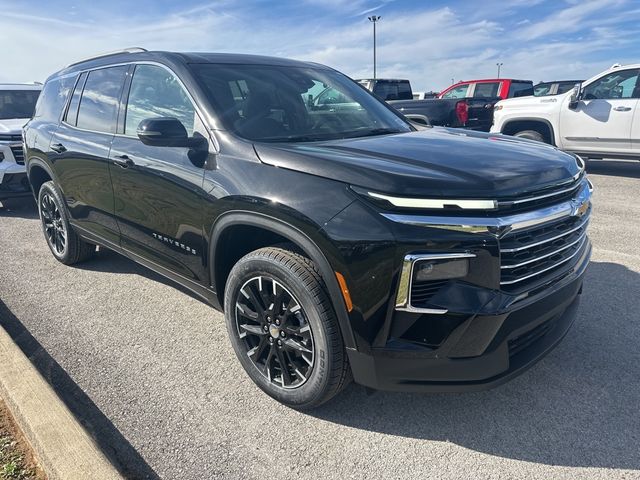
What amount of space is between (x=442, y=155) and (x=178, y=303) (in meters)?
2.56

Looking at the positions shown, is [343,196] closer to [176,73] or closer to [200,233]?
[200,233]

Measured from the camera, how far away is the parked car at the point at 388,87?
15273mm

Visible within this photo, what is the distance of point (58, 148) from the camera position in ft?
15.1

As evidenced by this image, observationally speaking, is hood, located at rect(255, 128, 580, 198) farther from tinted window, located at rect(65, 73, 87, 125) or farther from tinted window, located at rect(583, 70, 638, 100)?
tinted window, located at rect(583, 70, 638, 100)

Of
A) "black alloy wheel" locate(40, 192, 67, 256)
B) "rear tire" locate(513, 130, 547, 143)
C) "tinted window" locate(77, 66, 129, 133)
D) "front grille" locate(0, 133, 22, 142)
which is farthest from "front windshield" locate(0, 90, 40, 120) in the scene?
"rear tire" locate(513, 130, 547, 143)

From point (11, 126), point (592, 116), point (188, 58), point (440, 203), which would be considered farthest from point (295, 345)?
point (592, 116)

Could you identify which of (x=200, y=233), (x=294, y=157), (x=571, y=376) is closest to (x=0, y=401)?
(x=200, y=233)

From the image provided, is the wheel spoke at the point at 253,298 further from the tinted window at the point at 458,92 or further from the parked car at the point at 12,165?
the tinted window at the point at 458,92

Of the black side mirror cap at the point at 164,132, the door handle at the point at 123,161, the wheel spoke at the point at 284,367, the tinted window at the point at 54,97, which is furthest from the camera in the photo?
the tinted window at the point at 54,97

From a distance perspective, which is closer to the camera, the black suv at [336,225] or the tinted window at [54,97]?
the black suv at [336,225]

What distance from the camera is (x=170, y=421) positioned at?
2.67 metres

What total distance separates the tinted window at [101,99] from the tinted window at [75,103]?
8 cm

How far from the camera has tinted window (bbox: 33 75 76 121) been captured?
15.6 ft

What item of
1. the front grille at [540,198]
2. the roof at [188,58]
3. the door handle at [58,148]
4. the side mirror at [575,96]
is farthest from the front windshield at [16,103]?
the side mirror at [575,96]
